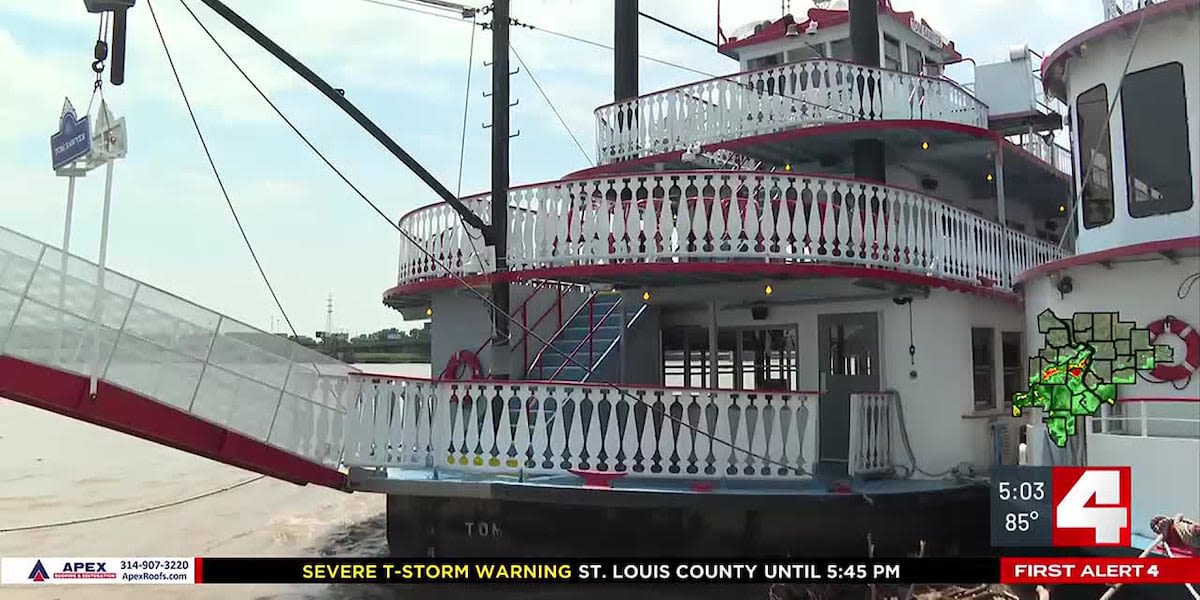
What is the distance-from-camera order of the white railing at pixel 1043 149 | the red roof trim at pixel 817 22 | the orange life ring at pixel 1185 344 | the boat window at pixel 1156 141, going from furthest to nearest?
1. the red roof trim at pixel 817 22
2. the white railing at pixel 1043 149
3. the boat window at pixel 1156 141
4. the orange life ring at pixel 1185 344

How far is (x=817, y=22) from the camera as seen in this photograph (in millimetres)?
15938

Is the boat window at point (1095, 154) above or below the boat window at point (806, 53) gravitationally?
below

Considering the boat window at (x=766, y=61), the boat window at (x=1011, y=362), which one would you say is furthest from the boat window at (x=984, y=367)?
the boat window at (x=766, y=61)

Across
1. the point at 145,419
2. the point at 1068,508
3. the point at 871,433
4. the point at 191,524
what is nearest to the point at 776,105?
the point at 871,433

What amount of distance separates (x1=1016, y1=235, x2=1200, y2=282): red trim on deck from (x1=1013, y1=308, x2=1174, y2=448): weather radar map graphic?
0.44m

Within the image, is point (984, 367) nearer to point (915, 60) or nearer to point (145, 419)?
point (915, 60)

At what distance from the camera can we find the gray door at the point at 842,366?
11.2 m

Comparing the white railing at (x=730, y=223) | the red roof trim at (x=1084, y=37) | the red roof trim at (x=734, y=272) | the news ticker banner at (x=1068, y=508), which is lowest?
the news ticker banner at (x=1068, y=508)

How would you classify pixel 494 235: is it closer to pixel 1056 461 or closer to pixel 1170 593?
pixel 1056 461

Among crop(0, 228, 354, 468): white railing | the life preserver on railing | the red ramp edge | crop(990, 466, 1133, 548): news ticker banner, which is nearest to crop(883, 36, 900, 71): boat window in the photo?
the life preserver on railing

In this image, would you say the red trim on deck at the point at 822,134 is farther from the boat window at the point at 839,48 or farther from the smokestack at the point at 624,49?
the boat window at the point at 839,48

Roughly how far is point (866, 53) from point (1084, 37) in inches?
218

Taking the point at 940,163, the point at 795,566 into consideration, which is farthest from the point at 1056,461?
the point at 940,163

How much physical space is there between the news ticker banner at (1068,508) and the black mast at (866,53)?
22.8 feet
